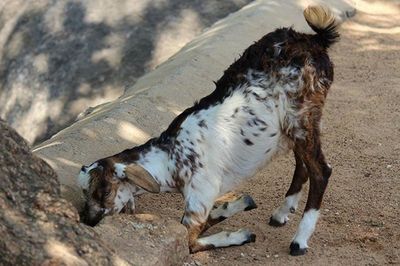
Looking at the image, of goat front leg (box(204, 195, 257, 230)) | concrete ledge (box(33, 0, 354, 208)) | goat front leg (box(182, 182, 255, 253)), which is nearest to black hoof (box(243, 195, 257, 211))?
goat front leg (box(204, 195, 257, 230))

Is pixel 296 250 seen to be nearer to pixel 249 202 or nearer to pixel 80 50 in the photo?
pixel 249 202

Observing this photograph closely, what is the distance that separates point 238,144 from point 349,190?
1236mm

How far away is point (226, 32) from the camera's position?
852 cm

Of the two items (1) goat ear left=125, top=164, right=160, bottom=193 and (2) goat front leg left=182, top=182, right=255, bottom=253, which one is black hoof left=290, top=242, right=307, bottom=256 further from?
(1) goat ear left=125, top=164, right=160, bottom=193

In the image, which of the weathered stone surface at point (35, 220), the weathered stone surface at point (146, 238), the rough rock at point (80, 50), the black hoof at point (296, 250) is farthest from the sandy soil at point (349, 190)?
the rough rock at point (80, 50)

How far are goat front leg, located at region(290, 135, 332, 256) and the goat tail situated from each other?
660 mm

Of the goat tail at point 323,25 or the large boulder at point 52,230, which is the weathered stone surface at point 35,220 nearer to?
the large boulder at point 52,230

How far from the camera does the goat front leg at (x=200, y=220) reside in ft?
16.1

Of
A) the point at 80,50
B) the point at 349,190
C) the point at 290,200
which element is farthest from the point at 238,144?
the point at 80,50

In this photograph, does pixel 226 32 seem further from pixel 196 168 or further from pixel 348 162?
pixel 196 168

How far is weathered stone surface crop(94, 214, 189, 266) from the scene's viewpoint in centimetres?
436

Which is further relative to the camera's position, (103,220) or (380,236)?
(380,236)

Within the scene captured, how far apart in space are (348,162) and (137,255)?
254 cm

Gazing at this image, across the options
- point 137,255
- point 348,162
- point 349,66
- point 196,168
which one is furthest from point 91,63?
point 137,255
